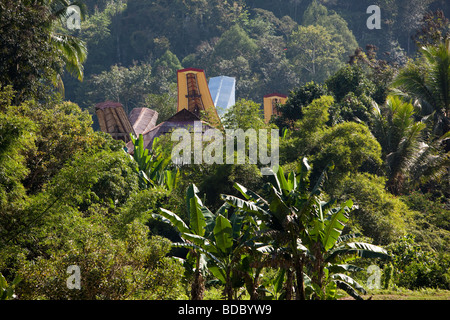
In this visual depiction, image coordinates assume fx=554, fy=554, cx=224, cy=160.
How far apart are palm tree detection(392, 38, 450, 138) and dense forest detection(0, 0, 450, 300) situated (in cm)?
6

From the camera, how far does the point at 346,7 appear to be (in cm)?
7381

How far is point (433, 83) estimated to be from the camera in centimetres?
2019

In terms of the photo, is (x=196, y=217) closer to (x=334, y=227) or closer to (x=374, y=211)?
(x=334, y=227)

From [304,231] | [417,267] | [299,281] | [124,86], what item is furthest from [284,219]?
[124,86]

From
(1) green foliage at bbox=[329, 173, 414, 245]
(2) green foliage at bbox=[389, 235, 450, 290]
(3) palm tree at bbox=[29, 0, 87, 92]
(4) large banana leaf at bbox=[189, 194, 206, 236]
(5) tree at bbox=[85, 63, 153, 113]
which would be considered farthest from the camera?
(5) tree at bbox=[85, 63, 153, 113]

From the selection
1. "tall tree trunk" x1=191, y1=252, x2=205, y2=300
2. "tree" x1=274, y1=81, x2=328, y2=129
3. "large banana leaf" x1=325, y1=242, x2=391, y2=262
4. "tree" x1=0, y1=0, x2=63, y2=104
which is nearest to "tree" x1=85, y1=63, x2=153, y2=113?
"tree" x1=274, y1=81, x2=328, y2=129

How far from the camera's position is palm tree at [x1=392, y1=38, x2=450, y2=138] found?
19.6m

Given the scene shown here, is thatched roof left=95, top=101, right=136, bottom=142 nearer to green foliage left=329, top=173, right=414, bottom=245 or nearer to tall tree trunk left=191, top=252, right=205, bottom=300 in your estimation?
green foliage left=329, top=173, right=414, bottom=245

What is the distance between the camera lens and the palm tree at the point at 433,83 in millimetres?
19625

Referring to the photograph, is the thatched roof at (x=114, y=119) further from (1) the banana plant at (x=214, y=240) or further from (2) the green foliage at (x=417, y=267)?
(1) the banana plant at (x=214, y=240)

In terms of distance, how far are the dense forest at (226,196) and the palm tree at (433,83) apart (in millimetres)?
65

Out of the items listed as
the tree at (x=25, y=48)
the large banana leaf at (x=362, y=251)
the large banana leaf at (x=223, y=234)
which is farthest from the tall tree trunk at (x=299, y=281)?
the tree at (x=25, y=48)

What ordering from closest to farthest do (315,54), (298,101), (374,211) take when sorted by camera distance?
(374,211) < (298,101) < (315,54)

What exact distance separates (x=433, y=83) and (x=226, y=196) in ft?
44.1
